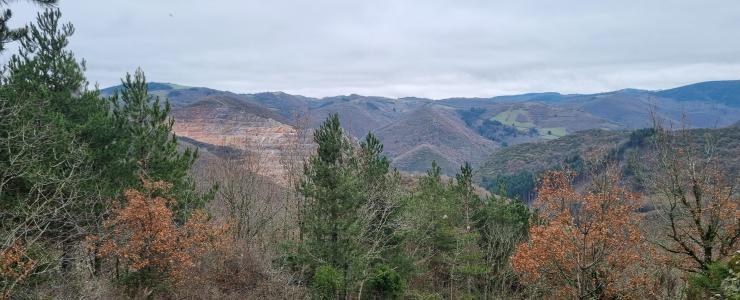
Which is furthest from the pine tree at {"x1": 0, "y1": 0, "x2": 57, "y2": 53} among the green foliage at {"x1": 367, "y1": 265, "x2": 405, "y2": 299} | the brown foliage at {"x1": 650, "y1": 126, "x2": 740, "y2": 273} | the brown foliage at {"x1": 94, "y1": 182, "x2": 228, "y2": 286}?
the brown foliage at {"x1": 650, "y1": 126, "x2": 740, "y2": 273}

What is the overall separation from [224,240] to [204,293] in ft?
8.16

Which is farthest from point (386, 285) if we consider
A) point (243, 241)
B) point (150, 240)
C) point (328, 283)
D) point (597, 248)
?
point (150, 240)

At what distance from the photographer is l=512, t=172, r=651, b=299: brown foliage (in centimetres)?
1881

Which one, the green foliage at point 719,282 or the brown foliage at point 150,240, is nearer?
the green foliage at point 719,282

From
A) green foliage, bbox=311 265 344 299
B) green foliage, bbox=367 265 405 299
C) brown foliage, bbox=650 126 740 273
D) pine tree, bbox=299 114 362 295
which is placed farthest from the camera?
green foliage, bbox=367 265 405 299

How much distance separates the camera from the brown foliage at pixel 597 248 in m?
18.8

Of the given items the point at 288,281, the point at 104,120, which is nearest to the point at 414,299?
the point at 288,281

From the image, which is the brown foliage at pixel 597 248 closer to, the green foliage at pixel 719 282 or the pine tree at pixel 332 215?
the green foliage at pixel 719 282

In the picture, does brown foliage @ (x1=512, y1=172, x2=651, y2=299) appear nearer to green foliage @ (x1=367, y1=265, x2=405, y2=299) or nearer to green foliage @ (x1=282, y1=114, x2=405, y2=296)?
green foliage @ (x1=367, y1=265, x2=405, y2=299)

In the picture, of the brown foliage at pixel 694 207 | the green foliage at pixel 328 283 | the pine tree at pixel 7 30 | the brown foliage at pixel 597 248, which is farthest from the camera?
the green foliage at pixel 328 283

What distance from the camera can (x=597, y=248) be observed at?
62.2 ft

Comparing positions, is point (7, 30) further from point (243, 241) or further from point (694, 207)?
point (694, 207)

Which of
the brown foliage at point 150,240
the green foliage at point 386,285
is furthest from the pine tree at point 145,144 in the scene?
the green foliage at point 386,285

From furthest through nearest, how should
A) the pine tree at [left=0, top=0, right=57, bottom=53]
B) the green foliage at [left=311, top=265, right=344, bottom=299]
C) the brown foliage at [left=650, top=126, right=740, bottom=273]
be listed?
the green foliage at [left=311, top=265, right=344, bottom=299] < the brown foliage at [left=650, top=126, right=740, bottom=273] < the pine tree at [left=0, top=0, right=57, bottom=53]
